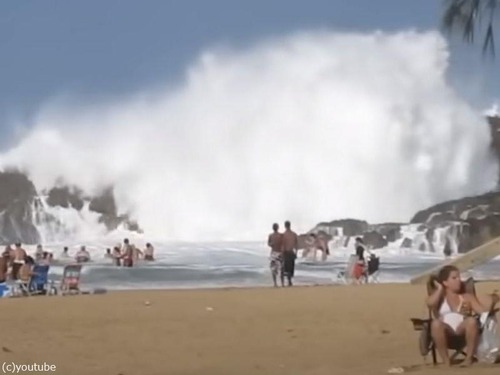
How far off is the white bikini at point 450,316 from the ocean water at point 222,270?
14176 mm

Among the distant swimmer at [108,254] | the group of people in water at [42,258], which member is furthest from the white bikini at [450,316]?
the distant swimmer at [108,254]

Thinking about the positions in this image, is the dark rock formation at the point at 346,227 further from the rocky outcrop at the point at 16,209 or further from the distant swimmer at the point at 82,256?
the rocky outcrop at the point at 16,209

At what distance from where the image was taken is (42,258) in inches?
975

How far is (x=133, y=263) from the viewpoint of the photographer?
28328mm

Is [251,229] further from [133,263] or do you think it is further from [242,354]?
[242,354]

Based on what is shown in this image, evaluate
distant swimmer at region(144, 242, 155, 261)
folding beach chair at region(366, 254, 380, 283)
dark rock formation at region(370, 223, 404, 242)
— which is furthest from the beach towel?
dark rock formation at region(370, 223, 404, 242)

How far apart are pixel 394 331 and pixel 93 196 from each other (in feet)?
115

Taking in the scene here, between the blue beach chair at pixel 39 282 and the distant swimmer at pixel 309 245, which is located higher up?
the distant swimmer at pixel 309 245

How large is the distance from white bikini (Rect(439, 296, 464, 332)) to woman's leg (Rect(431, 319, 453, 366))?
4 centimetres

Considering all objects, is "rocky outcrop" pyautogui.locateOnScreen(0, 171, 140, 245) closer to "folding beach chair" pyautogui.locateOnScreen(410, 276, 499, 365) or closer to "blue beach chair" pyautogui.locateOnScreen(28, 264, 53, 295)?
"blue beach chair" pyautogui.locateOnScreen(28, 264, 53, 295)

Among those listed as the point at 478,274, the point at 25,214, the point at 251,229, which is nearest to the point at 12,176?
the point at 25,214

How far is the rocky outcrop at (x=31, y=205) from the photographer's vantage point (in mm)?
38312

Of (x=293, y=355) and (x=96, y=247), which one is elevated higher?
(x=96, y=247)

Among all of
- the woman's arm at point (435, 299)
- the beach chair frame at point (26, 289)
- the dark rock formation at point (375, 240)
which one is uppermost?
the dark rock formation at point (375, 240)
